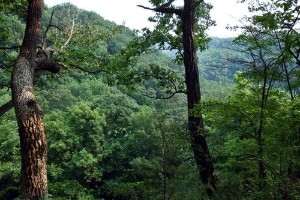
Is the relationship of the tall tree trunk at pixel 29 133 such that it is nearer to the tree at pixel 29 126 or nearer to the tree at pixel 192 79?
the tree at pixel 29 126

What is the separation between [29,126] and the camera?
4344 millimetres

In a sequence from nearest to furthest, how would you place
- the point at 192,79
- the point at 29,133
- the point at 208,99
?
1. the point at 29,133
2. the point at 208,99
3. the point at 192,79

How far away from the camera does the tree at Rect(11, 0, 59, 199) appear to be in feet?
13.6

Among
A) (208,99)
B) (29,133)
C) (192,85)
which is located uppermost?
(192,85)

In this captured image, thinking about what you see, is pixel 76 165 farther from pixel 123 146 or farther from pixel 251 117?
pixel 251 117

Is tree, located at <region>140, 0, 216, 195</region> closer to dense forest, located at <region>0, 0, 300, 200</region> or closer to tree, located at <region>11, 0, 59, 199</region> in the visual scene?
dense forest, located at <region>0, 0, 300, 200</region>

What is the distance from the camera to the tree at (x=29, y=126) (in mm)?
4160

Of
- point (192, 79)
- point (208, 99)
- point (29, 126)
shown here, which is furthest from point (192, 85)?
point (29, 126)

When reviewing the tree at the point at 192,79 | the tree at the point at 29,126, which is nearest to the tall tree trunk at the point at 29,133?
the tree at the point at 29,126

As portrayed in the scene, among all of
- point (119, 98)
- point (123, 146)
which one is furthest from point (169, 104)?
point (123, 146)

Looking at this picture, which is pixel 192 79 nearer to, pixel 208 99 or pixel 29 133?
pixel 208 99

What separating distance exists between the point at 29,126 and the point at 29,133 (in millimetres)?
95

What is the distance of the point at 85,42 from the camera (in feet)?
33.4

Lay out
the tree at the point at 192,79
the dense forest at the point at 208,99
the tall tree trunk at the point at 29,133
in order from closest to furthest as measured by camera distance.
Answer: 1. the tall tree trunk at the point at 29,133
2. the dense forest at the point at 208,99
3. the tree at the point at 192,79
